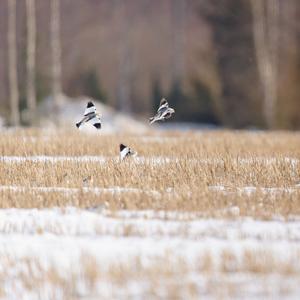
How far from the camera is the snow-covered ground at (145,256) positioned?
6.30m

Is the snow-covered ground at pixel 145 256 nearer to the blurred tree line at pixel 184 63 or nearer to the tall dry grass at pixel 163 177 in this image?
the tall dry grass at pixel 163 177

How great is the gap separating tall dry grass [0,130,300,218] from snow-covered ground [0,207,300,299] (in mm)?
522

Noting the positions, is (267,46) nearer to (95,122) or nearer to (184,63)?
(184,63)

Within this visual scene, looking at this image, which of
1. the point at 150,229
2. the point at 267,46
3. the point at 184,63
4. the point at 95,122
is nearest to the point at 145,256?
the point at 150,229

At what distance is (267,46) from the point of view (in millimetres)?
31609

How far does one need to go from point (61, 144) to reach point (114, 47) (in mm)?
35237

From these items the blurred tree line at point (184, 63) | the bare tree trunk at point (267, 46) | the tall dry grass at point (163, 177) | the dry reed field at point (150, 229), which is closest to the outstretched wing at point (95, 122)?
the tall dry grass at point (163, 177)

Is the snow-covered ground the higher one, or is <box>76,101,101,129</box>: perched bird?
<box>76,101,101,129</box>: perched bird

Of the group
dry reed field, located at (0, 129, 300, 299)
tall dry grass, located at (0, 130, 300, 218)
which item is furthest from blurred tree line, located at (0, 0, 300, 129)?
dry reed field, located at (0, 129, 300, 299)

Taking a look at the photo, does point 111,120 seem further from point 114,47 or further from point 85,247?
point 85,247

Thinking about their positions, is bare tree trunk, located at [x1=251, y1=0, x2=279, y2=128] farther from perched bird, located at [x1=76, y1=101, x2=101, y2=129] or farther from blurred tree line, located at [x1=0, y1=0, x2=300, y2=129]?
perched bird, located at [x1=76, y1=101, x2=101, y2=129]

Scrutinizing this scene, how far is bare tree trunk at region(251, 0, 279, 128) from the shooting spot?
30.6 meters

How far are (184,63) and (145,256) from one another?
43.0m

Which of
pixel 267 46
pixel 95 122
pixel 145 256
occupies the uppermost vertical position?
pixel 267 46
